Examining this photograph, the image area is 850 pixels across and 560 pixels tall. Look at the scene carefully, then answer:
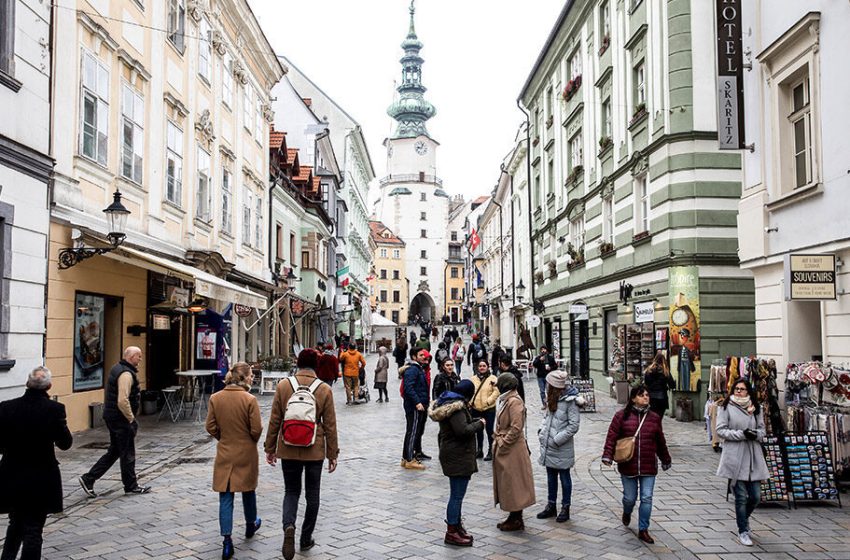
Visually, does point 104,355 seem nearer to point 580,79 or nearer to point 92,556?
point 92,556

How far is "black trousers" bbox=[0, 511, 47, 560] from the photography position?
5.90 metres

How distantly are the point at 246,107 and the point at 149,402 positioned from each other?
474 inches

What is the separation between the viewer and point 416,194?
10131 centimetres

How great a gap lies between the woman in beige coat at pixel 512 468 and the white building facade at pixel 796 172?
483cm

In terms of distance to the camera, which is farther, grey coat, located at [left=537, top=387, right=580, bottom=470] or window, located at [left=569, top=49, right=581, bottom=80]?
window, located at [left=569, top=49, right=581, bottom=80]

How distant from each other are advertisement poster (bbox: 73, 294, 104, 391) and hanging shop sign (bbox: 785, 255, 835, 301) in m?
11.4

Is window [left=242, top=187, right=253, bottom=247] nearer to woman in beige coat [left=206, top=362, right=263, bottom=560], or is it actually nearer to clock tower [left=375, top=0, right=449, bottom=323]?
woman in beige coat [left=206, top=362, right=263, bottom=560]

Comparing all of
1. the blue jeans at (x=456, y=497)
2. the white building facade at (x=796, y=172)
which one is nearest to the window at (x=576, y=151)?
the white building facade at (x=796, y=172)

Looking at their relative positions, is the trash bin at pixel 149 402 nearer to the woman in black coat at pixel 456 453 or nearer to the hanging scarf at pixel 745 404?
the woman in black coat at pixel 456 453

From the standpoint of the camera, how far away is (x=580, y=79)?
82.5ft

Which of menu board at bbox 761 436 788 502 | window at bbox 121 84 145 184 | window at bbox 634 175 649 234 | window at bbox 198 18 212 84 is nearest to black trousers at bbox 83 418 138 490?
menu board at bbox 761 436 788 502

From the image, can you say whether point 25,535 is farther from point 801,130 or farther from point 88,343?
point 801,130

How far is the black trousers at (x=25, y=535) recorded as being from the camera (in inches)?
232

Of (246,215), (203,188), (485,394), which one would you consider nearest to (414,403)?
(485,394)
